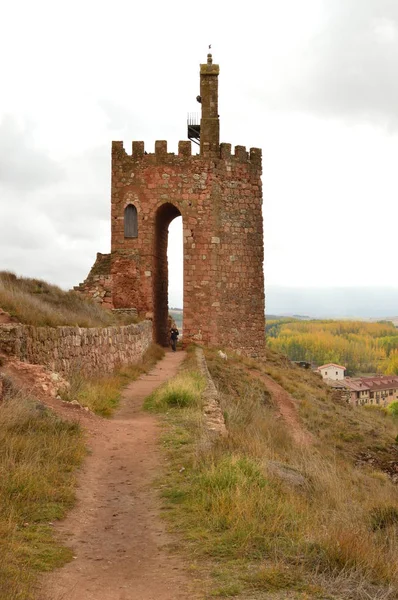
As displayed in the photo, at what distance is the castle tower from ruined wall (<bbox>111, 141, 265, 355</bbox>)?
0.04 metres

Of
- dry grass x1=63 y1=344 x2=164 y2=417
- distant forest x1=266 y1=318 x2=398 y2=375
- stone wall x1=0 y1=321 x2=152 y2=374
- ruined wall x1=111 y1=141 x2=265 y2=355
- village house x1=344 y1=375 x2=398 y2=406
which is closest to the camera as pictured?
stone wall x1=0 y1=321 x2=152 y2=374

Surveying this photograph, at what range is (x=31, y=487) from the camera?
18.3 ft

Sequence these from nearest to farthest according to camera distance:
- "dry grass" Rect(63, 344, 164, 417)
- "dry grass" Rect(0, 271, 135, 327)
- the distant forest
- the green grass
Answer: "dry grass" Rect(63, 344, 164, 417) → the green grass → "dry grass" Rect(0, 271, 135, 327) → the distant forest

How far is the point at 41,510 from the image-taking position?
536cm

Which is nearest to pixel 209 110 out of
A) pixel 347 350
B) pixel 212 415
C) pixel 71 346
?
pixel 71 346

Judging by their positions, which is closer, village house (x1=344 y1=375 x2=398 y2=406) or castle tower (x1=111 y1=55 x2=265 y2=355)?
castle tower (x1=111 y1=55 x2=265 y2=355)

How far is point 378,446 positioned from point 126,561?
12.4 meters

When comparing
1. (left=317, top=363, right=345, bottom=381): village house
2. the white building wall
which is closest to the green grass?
the white building wall

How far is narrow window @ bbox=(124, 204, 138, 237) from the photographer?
2431cm

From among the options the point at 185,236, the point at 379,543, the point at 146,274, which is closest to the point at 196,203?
the point at 185,236

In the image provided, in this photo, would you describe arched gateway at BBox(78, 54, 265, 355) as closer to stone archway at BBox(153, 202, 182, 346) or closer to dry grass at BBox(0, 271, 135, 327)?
stone archway at BBox(153, 202, 182, 346)

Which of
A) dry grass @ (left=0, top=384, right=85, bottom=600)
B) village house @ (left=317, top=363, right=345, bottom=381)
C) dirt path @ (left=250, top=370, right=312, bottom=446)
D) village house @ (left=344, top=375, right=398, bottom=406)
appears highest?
dry grass @ (left=0, top=384, right=85, bottom=600)

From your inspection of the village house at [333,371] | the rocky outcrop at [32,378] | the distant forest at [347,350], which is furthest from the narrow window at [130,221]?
the distant forest at [347,350]

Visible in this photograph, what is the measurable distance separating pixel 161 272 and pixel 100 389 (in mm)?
15290
